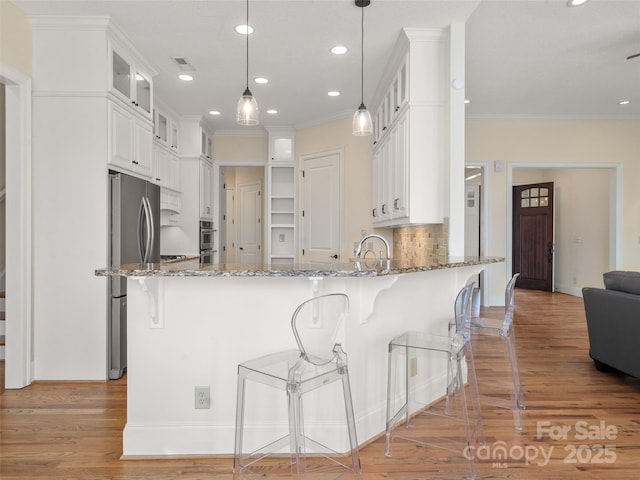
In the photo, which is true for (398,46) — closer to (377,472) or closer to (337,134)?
(337,134)

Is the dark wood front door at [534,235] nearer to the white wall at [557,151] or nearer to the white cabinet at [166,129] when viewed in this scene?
the white wall at [557,151]

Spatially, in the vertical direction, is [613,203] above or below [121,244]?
above

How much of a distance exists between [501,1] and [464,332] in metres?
2.35

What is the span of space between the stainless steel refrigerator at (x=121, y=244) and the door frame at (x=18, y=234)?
22.6 inches

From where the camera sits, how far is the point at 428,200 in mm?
3453

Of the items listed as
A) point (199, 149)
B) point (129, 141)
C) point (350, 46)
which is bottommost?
point (129, 141)

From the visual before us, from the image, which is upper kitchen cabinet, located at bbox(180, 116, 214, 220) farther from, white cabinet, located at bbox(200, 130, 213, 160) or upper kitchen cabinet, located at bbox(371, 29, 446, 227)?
upper kitchen cabinet, located at bbox(371, 29, 446, 227)

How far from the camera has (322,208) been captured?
5.98 metres

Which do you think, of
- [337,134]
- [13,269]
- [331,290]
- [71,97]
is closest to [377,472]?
[331,290]

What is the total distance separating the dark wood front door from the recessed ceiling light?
687cm

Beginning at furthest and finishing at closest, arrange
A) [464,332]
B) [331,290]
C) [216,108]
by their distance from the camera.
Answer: [216,108], [464,332], [331,290]

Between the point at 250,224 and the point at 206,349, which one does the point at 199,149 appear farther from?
the point at 206,349

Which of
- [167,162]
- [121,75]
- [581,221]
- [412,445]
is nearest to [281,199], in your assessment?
[167,162]

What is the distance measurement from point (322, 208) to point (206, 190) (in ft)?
5.80
